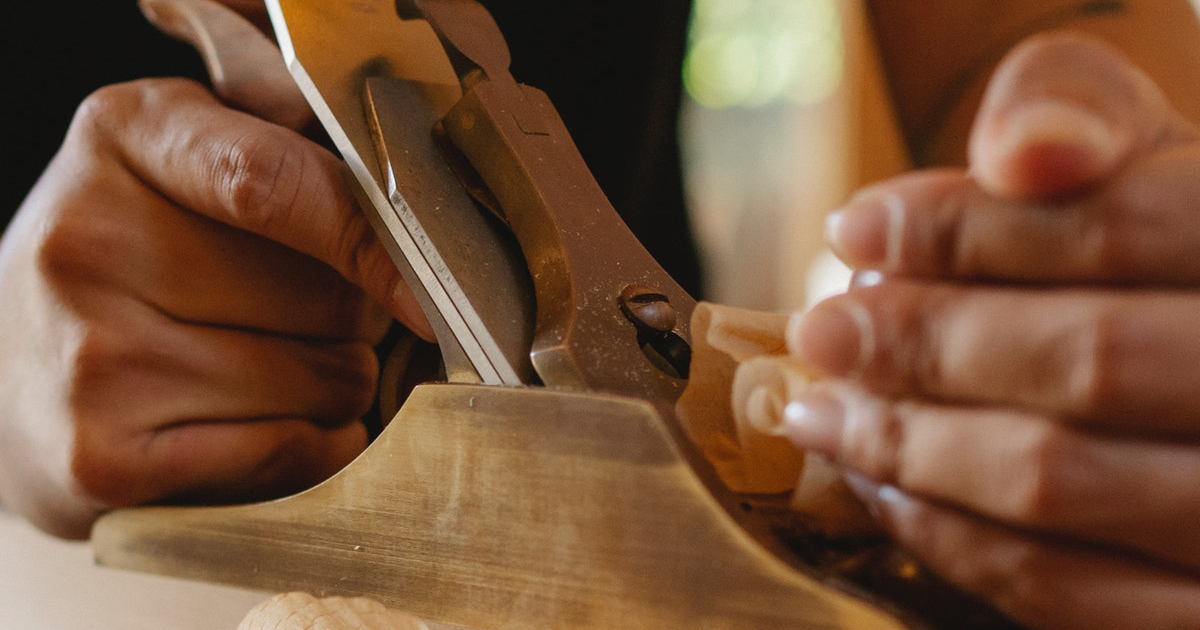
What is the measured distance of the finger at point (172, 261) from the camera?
0.95 metres

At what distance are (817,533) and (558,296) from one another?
30cm

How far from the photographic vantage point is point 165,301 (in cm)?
98

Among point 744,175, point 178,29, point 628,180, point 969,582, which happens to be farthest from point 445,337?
point 744,175

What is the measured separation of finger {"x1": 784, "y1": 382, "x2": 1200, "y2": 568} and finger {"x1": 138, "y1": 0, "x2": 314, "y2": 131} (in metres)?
0.85

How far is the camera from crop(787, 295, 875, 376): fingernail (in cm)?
46

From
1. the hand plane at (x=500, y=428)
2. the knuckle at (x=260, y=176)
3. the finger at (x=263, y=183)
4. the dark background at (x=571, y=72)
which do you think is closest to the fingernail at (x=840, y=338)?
the hand plane at (x=500, y=428)

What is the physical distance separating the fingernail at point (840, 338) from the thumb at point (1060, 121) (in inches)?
3.8

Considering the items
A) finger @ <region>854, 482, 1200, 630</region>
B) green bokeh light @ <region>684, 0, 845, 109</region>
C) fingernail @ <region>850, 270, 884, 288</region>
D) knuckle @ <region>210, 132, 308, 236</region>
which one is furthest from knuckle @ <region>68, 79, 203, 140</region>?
green bokeh light @ <region>684, 0, 845, 109</region>

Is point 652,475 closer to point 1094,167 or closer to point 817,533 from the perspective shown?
point 817,533

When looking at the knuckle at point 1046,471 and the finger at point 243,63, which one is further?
the finger at point 243,63

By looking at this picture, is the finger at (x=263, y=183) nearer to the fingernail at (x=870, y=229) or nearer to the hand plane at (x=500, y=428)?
the hand plane at (x=500, y=428)

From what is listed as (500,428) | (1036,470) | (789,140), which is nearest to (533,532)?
(500,428)

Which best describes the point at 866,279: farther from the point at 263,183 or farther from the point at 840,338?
the point at 263,183

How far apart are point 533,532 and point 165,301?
0.64 meters
